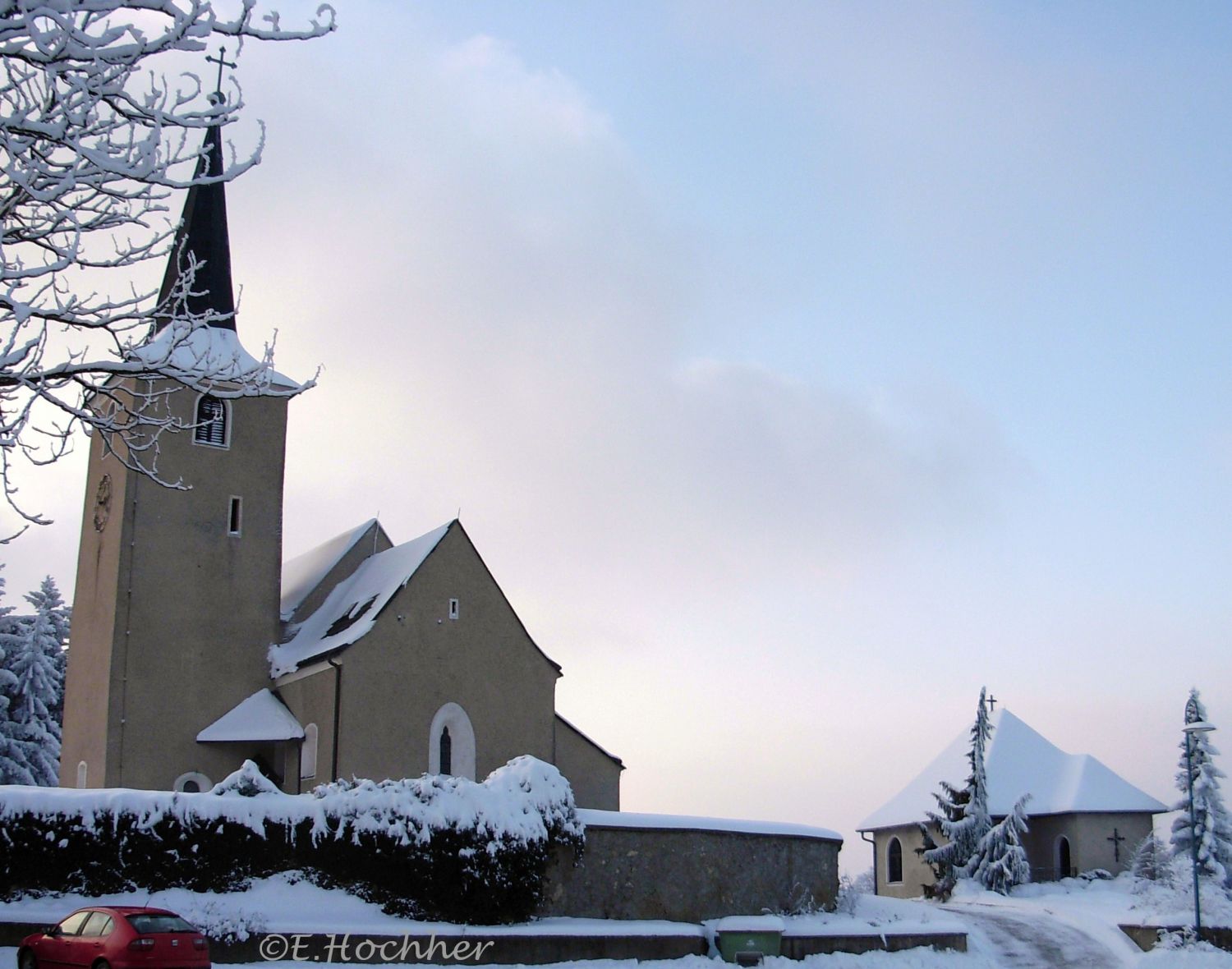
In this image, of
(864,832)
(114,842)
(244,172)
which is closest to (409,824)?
(114,842)

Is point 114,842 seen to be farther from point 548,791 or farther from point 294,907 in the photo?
point 548,791

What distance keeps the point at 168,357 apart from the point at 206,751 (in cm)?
2027

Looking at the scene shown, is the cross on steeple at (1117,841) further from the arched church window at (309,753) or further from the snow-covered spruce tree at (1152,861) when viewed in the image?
the arched church window at (309,753)

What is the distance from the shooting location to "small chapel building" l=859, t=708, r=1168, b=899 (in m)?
38.8

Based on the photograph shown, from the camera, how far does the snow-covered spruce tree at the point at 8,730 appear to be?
152 feet

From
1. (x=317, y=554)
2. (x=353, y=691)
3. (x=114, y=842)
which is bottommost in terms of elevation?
(x=114, y=842)

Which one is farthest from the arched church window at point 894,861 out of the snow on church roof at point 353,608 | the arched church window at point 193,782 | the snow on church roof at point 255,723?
the arched church window at point 193,782

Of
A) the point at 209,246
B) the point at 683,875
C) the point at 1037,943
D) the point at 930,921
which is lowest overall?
the point at 1037,943

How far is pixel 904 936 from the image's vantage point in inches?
934

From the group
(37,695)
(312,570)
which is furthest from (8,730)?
(312,570)

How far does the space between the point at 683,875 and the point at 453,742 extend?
8.67 meters

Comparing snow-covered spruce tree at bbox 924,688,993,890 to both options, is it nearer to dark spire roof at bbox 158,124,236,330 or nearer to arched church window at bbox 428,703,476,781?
arched church window at bbox 428,703,476,781

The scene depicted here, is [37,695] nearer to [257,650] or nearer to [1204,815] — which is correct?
[257,650]

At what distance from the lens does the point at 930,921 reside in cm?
2589
